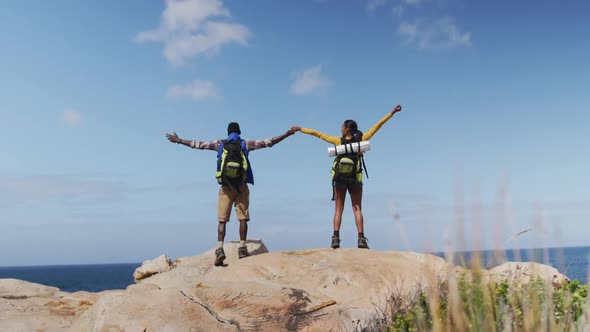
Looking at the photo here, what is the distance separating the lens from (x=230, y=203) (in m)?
11.9

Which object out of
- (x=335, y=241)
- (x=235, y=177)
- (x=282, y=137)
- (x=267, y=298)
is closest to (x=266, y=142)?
(x=282, y=137)

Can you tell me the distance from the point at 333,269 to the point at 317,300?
1439mm

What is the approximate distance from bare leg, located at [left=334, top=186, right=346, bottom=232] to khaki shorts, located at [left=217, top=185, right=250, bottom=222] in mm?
2072

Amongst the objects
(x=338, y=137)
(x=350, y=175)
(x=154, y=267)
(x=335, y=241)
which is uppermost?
(x=338, y=137)

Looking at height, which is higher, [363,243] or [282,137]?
[282,137]

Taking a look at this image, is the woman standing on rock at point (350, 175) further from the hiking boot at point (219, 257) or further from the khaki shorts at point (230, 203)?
the hiking boot at point (219, 257)

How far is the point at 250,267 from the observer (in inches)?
376

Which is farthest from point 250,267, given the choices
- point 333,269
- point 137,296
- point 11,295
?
point 11,295

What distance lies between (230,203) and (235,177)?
28.9 inches

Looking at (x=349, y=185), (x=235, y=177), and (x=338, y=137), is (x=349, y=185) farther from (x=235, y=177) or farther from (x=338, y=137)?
(x=235, y=177)

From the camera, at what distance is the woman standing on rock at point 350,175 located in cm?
1121

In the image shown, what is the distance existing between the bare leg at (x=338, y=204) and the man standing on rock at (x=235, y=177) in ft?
6.07

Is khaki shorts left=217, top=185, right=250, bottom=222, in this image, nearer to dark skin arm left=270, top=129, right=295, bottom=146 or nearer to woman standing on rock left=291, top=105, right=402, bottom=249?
dark skin arm left=270, top=129, right=295, bottom=146

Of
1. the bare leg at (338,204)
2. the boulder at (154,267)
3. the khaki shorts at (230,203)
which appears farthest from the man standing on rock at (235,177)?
the boulder at (154,267)
